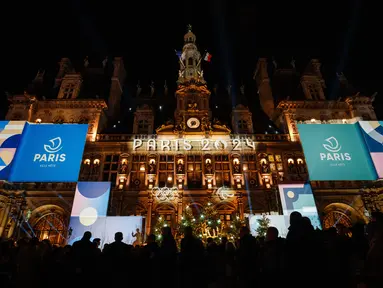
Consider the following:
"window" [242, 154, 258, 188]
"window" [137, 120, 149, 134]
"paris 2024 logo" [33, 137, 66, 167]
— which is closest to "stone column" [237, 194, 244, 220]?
"window" [242, 154, 258, 188]

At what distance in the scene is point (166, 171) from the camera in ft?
82.9

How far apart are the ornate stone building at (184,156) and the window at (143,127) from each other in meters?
0.11

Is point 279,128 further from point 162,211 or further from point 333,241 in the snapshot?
point 333,241

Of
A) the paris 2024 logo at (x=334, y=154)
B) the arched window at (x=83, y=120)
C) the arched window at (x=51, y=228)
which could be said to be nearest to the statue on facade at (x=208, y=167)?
the paris 2024 logo at (x=334, y=154)

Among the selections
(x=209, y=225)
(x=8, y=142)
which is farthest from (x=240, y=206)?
(x=8, y=142)

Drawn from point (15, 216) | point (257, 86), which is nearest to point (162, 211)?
point (15, 216)

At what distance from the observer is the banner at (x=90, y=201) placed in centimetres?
2106

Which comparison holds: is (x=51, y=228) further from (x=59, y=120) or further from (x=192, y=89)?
(x=192, y=89)

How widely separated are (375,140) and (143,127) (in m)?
23.0

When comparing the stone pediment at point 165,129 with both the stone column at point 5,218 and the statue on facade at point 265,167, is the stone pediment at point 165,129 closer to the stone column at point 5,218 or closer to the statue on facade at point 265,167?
the statue on facade at point 265,167

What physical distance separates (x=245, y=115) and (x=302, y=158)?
7.59 metres

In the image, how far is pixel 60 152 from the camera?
76.6 feet

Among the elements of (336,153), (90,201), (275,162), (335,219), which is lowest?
(335,219)

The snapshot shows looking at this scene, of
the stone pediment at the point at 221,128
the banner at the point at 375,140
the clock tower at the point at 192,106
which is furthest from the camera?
the clock tower at the point at 192,106
